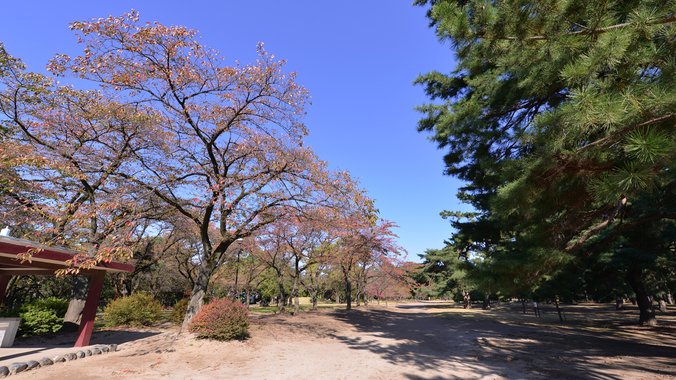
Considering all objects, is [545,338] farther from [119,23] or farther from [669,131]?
[119,23]

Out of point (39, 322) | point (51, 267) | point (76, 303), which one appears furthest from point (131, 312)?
point (51, 267)

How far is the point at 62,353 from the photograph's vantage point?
7.03m

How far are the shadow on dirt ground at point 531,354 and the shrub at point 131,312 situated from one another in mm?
8807

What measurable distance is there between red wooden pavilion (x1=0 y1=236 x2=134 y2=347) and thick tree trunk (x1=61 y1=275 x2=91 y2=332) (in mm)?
3239

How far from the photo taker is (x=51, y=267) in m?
7.82

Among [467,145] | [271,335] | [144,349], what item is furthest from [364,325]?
[467,145]

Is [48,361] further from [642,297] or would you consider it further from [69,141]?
[642,297]

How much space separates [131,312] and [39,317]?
2.90m

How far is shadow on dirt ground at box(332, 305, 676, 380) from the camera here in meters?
6.41

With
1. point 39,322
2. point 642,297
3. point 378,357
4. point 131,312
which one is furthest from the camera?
point 642,297

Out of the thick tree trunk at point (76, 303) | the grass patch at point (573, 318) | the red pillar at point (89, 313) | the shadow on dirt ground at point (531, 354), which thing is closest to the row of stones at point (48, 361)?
the red pillar at point (89, 313)

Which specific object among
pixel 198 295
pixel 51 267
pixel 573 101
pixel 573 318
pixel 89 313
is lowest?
pixel 573 318

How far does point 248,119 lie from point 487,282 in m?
8.37

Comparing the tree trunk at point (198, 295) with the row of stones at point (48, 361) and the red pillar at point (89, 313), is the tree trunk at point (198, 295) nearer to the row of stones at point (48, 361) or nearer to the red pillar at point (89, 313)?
the row of stones at point (48, 361)
